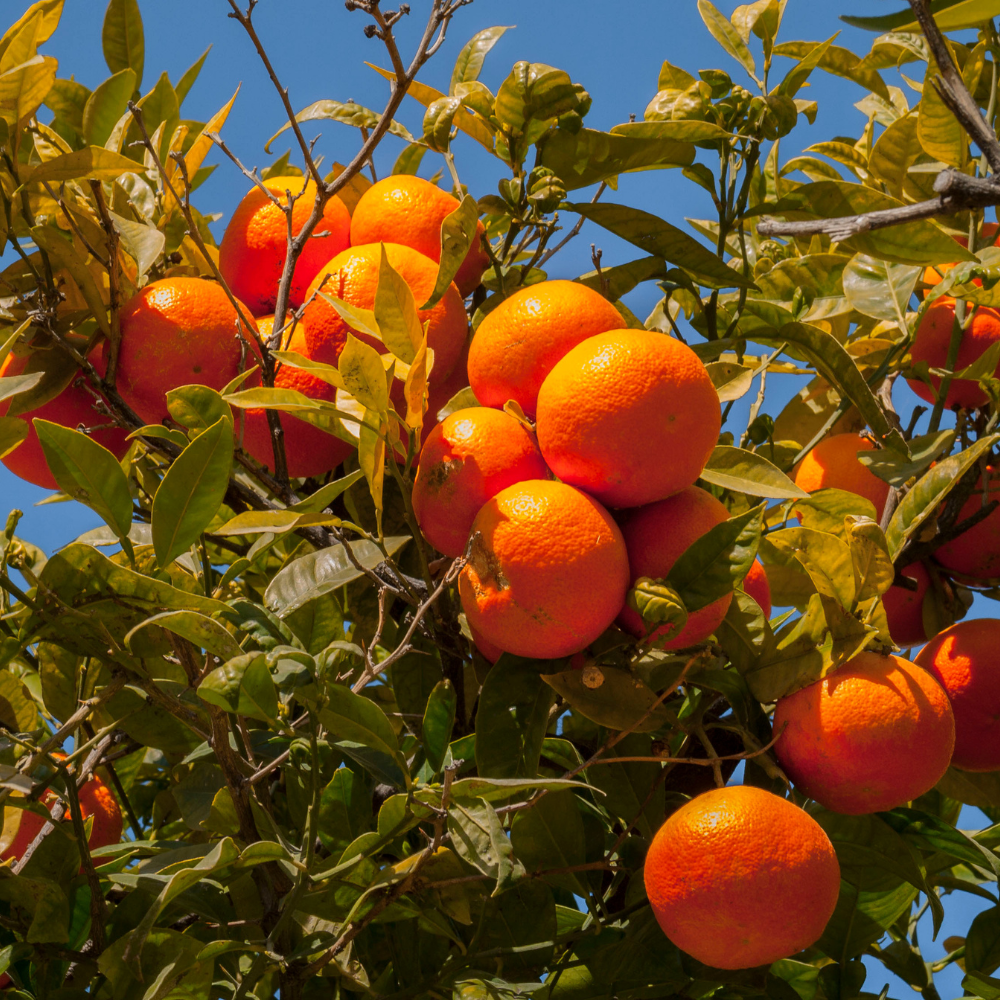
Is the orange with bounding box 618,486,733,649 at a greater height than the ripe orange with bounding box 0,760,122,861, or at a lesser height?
greater

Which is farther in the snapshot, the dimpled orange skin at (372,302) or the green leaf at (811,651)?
the dimpled orange skin at (372,302)

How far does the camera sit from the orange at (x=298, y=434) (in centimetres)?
108

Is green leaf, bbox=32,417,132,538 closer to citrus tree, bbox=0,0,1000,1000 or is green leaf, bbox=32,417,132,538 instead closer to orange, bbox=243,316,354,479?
citrus tree, bbox=0,0,1000,1000

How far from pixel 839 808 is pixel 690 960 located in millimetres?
229

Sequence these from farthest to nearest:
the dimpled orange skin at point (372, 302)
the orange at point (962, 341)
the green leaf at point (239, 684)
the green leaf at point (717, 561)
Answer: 1. the orange at point (962, 341)
2. the dimpled orange skin at point (372, 302)
3. the green leaf at point (717, 561)
4. the green leaf at point (239, 684)

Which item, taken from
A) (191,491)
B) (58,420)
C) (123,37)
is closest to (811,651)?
(191,491)

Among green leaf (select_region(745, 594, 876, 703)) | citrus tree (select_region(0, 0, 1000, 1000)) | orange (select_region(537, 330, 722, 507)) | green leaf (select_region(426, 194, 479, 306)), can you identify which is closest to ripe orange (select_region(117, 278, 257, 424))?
citrus tree (select_region(0, 0, 1000, 1000))

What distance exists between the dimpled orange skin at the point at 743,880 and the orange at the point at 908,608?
18.0 inches

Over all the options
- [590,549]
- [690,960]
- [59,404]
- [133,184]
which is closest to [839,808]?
[690,960]

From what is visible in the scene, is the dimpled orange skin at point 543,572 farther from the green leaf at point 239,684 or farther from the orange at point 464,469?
the green leaf at point 239,684

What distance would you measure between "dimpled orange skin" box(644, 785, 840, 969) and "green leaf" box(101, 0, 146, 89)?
109 cm

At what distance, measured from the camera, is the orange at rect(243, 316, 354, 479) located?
1.08 metres

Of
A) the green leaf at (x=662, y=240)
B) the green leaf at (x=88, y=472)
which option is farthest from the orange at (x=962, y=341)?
the green leaf at (x=88, y=472)

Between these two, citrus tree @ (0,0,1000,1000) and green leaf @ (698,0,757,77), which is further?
green leaf @ (698,0,757,77)
